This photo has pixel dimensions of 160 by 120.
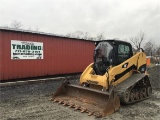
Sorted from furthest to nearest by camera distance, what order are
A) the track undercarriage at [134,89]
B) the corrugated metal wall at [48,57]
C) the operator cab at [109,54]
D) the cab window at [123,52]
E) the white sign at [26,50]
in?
the white sign at [26,50]
the corrugated metal wall at [48,57]
the cab window at [123,52]
the operator cab at [109,54]
the track undercarriage at [134,89]

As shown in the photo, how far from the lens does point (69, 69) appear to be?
15.4m

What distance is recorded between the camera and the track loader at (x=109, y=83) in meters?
6.88

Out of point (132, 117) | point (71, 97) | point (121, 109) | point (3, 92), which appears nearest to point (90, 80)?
point (71, 97)

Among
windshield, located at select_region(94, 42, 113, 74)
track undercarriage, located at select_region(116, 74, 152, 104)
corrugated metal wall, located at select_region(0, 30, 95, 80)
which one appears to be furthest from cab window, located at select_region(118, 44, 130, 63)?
corrugated metal wall, located at select_region(0, 30, 95, 80)

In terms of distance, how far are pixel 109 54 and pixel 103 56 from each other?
283 millimetres

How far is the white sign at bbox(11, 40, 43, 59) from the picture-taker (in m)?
12.2

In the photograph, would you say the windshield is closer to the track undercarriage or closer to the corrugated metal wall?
the track undercarriage

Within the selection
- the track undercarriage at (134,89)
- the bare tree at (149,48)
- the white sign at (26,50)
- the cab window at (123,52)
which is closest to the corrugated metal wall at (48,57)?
the white sign at (26,50)

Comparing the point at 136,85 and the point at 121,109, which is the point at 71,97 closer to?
the point at 121,109

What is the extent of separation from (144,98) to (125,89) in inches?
68.7

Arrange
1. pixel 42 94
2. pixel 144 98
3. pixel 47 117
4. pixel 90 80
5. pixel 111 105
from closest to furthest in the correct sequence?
pixel 47 117 < pixel 111 105 < pixel 90 80 < pixel 144 98 < pixel 42 94

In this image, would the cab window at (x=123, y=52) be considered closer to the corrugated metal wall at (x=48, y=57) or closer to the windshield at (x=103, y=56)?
the windshield at (x=103, y=56)

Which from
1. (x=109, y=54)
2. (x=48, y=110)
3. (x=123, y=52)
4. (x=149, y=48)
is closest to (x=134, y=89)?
(x=123, y=52)

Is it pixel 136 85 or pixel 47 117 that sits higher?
pixel 136 85
